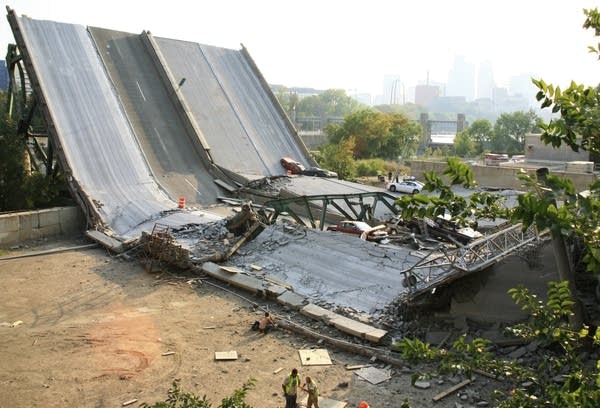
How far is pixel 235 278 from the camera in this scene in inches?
611

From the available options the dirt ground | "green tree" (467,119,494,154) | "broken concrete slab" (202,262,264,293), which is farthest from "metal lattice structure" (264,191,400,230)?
"green tree" (467,119,494,154)

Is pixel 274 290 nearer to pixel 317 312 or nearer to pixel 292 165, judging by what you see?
pixel 317 312

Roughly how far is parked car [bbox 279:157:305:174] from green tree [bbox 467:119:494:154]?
4272 centimetres

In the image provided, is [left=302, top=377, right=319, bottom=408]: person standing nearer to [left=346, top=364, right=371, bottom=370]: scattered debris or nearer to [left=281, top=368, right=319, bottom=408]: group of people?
[left=281, top=368, right=319, bottom=408]: group of people

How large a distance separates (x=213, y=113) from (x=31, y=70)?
362 inches

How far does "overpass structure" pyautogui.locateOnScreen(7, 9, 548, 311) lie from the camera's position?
52.1ft

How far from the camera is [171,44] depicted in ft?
106

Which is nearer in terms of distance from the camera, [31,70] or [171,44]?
[31,70]

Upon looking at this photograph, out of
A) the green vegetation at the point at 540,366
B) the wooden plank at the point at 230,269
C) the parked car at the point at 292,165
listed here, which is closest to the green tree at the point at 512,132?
the parked car at the point at 292,165

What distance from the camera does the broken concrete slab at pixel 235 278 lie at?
14.9m

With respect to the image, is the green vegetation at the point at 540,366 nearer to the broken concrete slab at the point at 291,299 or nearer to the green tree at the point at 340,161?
the broken concrete slab at the point at 291,299

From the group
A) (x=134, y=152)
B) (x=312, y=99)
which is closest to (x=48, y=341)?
(x=134, y=152)

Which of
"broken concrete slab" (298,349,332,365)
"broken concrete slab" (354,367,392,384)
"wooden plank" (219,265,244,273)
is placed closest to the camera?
"broken concrete slab" (354,367,392,384)

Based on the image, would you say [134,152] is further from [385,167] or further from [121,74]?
[385,167]
